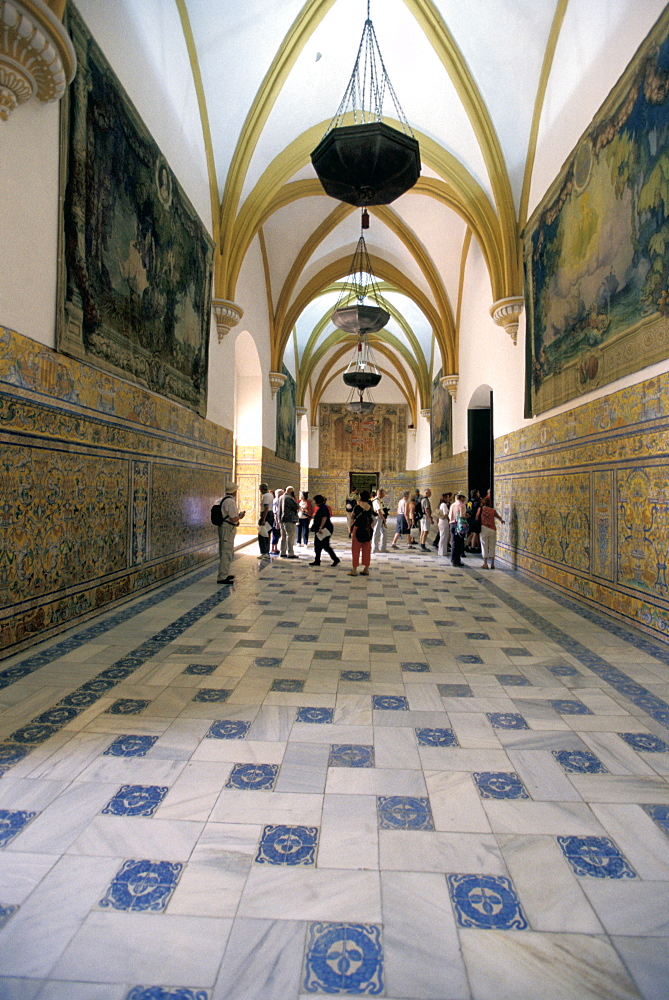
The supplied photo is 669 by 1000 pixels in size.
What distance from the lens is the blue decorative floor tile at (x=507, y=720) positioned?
2.74 m

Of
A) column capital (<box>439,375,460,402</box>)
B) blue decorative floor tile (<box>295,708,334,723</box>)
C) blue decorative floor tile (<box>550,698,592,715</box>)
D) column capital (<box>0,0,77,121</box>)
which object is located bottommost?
blue decorative floor tile (<box>550,698,592,715</box>)

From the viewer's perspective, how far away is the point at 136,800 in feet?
6.70

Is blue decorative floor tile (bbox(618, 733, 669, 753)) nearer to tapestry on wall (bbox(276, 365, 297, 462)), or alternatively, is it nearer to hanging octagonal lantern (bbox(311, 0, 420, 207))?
hanging octagonal lantern (bbox(311, 0, 420, 207))

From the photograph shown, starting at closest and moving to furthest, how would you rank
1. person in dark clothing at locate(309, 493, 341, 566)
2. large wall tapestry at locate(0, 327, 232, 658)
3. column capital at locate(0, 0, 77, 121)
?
1. column capital at locate(0, 0, 77, 121)
2. large wall tapestry at locate(0, 327, 232, 658)
3. person in dark clothing at locate(309, 493, 341, 566)

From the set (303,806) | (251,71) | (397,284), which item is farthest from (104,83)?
(397,284)

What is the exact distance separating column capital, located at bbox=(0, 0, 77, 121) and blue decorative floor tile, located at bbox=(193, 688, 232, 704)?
378 centimetres

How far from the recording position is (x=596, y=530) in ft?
18.2

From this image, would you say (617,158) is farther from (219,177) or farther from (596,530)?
(219,177)

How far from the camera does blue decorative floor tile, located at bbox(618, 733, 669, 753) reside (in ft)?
8.24

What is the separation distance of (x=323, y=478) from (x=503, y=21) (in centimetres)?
2149

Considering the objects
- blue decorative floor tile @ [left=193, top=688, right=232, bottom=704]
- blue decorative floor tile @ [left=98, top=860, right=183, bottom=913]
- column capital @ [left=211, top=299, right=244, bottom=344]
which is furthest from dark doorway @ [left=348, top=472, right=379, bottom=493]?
blue decorative floor tile @ [left=98, top=860, right=183, bottom=913]

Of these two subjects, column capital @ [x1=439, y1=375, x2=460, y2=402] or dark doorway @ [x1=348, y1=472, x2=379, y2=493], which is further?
dark doorway @ [x1=348, y1=472, x2=379, y2=493]

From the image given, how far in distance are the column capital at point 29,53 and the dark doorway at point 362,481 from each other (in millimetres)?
24641

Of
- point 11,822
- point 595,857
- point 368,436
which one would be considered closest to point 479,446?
point 595,857
